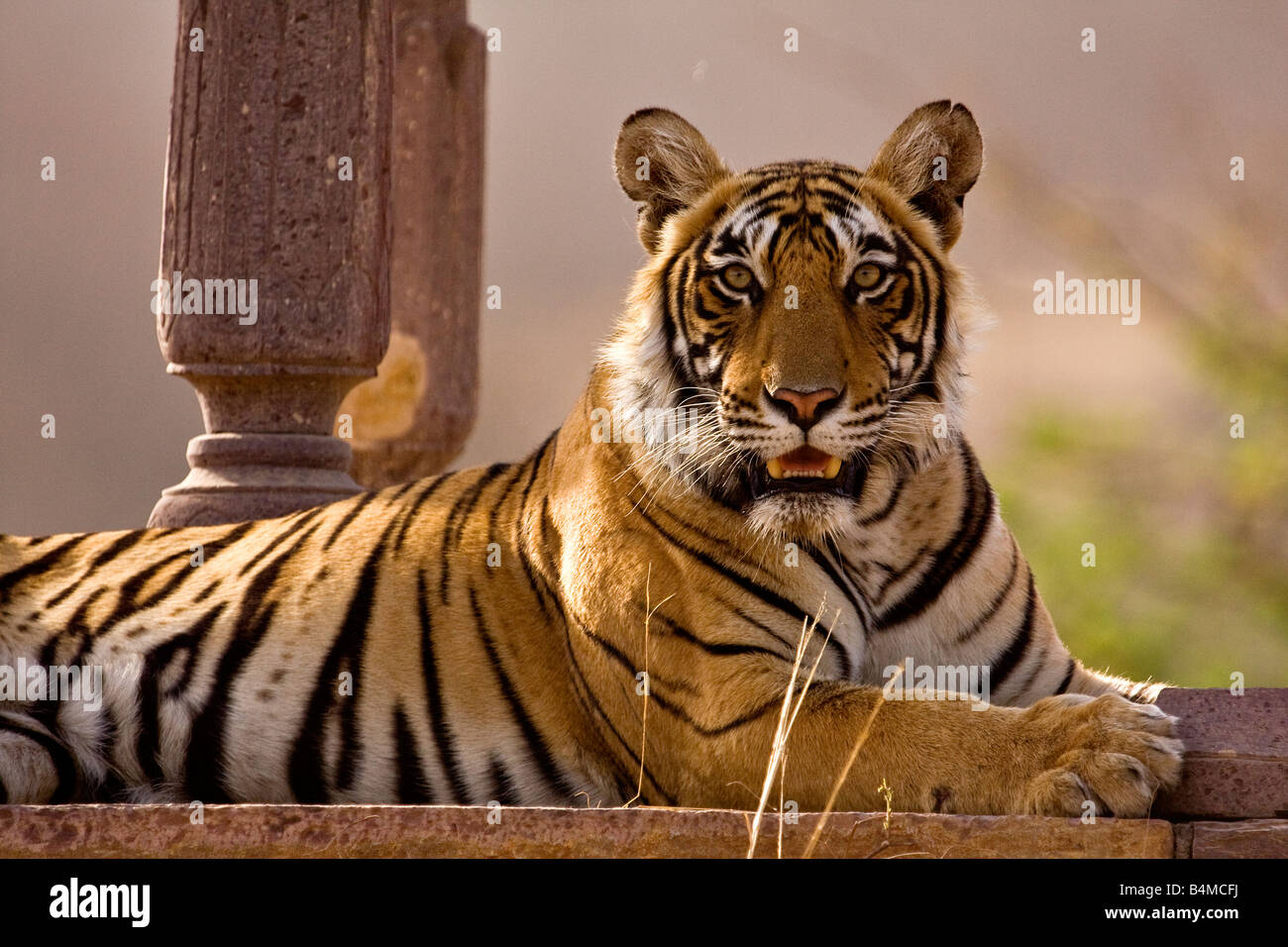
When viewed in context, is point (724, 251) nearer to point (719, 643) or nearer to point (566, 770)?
point (719, 643)

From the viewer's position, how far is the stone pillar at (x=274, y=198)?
475 cm

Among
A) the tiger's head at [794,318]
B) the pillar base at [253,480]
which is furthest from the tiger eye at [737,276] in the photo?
the pillar base at [253,480]

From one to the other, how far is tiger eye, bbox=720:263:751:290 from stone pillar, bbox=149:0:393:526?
1.93 meters

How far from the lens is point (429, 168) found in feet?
24.2

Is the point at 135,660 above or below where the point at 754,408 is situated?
below

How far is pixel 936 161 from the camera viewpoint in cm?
329

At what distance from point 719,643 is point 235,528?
1521 mm

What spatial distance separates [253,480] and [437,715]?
6.01 ft

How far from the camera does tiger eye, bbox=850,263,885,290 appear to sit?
3.07 meters

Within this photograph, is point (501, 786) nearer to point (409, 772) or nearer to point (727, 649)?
point (409, 772)

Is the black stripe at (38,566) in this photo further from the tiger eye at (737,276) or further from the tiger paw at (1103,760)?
the tiger paw at (1103,760)

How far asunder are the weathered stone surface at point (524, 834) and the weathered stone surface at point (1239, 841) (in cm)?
5

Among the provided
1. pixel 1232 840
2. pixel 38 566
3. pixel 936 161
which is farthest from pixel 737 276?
pixel 38 566
